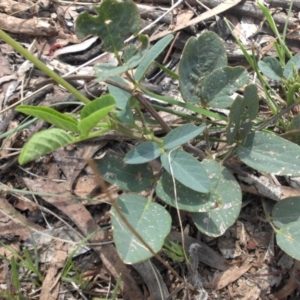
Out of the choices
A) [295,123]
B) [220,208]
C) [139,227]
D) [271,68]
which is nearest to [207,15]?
[271,68]

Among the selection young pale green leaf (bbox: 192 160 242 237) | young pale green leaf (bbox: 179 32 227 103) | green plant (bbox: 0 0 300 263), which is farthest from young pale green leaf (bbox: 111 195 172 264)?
young pale green leaf (bbox: 179 32 227 103)

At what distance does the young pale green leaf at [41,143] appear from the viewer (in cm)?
92

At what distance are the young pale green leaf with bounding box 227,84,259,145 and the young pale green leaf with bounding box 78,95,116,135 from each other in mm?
349

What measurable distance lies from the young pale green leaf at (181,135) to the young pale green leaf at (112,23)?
25 cm

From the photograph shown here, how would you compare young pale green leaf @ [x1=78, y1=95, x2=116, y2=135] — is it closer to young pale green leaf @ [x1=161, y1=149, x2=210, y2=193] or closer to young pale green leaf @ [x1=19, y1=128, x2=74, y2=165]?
young pale green leaf @ [x1=19, y1=128, x2=74, y2=165]

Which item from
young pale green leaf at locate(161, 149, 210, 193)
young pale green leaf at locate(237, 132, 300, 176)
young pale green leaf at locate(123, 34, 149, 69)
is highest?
young pale green leaf at locate(123, 34, 149, 69)

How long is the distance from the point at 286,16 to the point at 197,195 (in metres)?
0.89

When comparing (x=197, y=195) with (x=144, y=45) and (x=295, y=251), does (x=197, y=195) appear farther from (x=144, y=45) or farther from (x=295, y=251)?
(x=144, y=45)

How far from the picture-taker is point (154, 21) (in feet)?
5.72

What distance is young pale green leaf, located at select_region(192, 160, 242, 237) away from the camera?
1.19m

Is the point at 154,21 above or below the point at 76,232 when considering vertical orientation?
above

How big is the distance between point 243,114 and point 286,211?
0.92 ft

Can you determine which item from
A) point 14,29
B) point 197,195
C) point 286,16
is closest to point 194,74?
point 197,195

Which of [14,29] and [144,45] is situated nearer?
[144,45]
